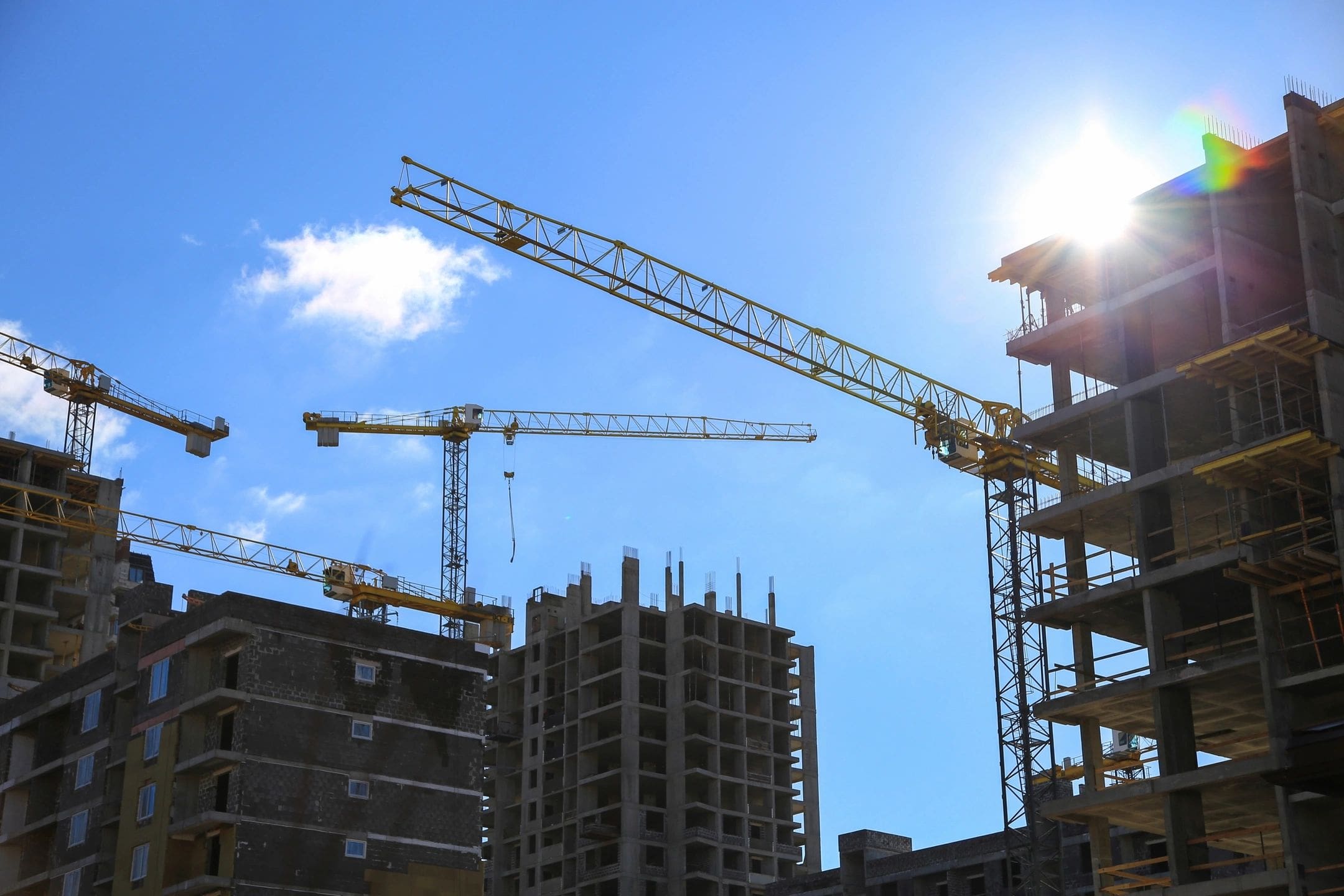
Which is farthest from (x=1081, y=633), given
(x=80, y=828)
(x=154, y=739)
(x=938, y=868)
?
(x=80, y=828)

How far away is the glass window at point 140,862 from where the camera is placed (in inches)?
3201

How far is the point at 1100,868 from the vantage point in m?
63.6

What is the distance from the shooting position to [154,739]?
8400 cm

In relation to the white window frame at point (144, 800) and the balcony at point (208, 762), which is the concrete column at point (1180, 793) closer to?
the balcony at point (208, 762)

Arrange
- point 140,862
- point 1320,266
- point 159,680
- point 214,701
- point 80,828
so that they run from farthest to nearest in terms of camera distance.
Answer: point 80,828 < point 159,680 < point 140,862 < point 214,701 < point 1320,266

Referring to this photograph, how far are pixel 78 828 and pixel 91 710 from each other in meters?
6.05

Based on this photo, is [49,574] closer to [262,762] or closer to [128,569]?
[128,569]

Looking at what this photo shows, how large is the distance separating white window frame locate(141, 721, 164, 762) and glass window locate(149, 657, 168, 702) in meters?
1.44

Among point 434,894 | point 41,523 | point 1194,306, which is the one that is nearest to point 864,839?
point 434,894

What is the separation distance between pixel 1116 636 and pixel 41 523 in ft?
291

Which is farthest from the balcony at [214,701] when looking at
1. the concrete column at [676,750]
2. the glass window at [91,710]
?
the concrete column at [676,750]

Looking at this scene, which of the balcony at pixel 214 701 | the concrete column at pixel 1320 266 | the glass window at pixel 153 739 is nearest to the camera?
the concrete column at pixel 1320 266

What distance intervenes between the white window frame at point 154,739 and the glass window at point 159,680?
1441mm

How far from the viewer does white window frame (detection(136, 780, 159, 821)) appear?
8231 centimetres
